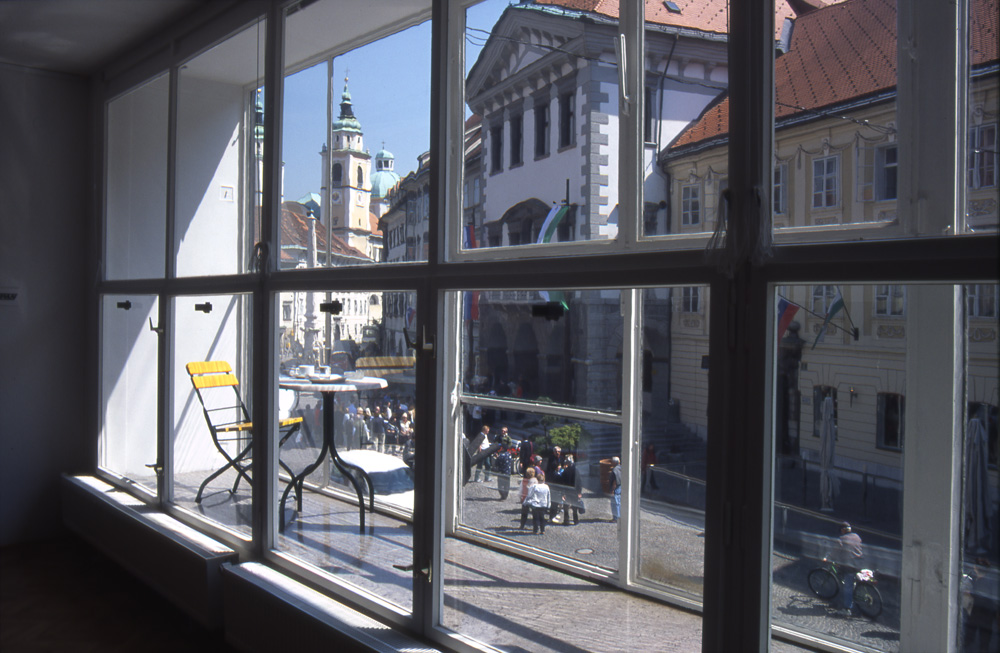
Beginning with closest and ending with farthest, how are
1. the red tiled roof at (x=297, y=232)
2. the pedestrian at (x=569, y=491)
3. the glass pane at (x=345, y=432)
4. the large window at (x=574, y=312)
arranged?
the large window at (x=574, y=312), the red tiled roof at (x=297, y=232), the glass pane at (x=345, y=432), the pedestrian at (x=569, y=491)

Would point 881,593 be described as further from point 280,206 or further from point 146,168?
point 146,168

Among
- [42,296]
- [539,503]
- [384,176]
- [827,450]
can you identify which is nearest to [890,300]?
[827,450]

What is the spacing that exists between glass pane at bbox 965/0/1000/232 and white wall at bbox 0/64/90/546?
17.4 feet

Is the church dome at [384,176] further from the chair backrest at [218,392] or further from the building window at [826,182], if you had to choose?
the chair backrest at [218,392]

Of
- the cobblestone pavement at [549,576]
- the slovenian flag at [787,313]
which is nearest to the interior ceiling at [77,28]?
the cobblestone pavement at [549,576]

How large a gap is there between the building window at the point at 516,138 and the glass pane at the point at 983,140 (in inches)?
94.1

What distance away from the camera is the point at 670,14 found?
291 cm

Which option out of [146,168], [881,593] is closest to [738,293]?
[881,593]

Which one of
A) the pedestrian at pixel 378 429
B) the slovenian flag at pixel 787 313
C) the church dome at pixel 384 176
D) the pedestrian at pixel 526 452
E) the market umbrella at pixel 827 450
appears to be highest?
the church dome at pixel 384 176

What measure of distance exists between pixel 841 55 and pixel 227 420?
174 inches

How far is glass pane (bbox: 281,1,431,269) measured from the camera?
328 centimetres

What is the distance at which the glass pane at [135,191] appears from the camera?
490cm

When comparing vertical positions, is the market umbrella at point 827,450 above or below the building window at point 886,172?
below

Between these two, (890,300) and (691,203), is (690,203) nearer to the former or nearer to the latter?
(691,203)
